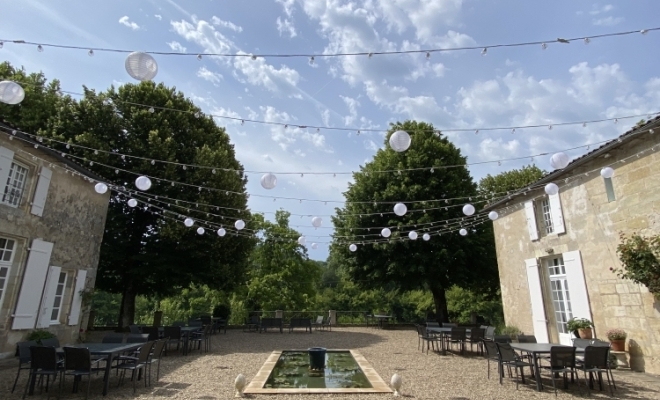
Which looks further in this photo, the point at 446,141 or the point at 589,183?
the point at 446,141

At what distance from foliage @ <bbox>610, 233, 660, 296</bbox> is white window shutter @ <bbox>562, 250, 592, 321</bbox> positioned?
1.48m

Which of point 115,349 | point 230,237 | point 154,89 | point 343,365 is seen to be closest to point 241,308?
point 230,237

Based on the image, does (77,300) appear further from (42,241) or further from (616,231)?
(616,231)

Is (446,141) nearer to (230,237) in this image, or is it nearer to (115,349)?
(230,237)

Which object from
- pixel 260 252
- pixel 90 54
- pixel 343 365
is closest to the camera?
pixel 90 54

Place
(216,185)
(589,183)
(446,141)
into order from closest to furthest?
(589,183) → (216,185) → (446,141)

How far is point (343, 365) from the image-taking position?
26.3 feet

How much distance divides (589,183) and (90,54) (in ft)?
33.5

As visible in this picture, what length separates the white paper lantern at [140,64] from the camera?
445 cm

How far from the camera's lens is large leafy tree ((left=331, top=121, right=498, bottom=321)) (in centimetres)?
1533

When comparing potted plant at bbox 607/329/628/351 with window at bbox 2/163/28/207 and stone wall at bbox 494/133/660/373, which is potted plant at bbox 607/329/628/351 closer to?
stone wall at bbox 494/133/660/373

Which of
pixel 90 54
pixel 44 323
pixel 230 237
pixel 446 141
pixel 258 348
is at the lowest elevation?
pixel 258 348

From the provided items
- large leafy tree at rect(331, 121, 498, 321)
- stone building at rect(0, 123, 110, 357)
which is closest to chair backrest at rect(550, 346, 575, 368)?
large leafy tree at rect(331, 121, 498, 321)

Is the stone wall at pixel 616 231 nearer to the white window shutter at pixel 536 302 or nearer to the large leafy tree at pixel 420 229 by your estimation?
the white window shutter at pixel 536 302
